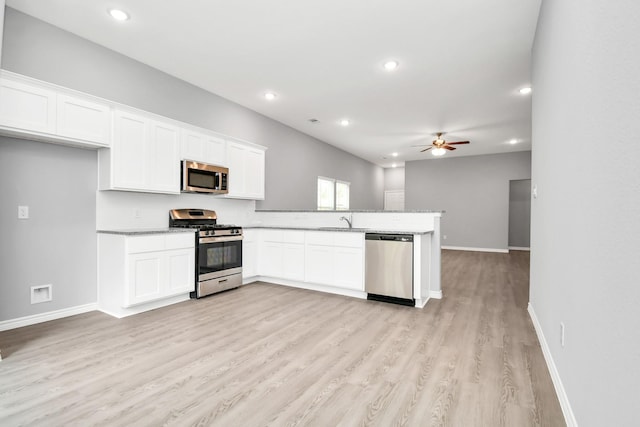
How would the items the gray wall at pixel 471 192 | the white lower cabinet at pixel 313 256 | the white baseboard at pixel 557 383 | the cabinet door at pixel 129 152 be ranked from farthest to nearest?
the gray wall at pixel 471 192, the white lower cabinet at pixel 313 256, the cabinet door at pixel 129 152, the white baseboard at pixel 557 383

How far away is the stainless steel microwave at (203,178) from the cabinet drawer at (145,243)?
841 millimetres

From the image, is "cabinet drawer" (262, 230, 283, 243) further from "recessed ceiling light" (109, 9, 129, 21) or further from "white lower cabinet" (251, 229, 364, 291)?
"recessed ceiling light" (109, 9, 129, 21)

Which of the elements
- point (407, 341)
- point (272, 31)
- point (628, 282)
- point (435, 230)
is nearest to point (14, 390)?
point (407, 341)

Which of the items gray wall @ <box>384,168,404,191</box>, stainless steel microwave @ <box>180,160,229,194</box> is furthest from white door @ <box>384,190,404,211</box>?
stainless steel microwave @ <box>180,160,229,194</box>

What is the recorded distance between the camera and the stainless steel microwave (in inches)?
166

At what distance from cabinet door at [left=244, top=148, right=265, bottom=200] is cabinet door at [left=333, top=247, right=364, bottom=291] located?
191 centimetres

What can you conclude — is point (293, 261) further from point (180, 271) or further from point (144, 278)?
point (144, 278)

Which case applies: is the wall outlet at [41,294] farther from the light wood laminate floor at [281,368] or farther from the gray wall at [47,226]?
the light wood laminate floor at [281,368]

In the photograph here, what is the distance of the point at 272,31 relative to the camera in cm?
333

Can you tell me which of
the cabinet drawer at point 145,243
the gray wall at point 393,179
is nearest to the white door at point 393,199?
the gray wall at point 393,179

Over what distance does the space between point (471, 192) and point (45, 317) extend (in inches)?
388

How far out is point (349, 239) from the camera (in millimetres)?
4230

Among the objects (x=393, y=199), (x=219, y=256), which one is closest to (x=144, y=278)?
(x=219, y=256)

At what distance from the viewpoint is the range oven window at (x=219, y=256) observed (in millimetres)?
4098
